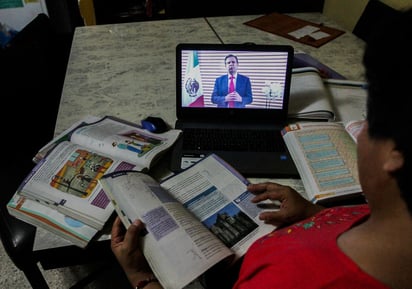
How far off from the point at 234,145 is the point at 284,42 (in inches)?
34.7

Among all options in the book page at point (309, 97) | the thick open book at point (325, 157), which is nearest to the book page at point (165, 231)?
the thick open book at point (325, 157)

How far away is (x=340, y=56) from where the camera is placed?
1.76m

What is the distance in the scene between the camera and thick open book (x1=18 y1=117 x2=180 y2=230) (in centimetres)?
94

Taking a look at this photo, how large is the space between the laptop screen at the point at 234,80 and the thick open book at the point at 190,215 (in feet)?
0.74

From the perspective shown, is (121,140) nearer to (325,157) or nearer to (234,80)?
(234,80)

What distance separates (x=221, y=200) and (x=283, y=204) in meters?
0.15

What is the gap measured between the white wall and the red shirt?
10.0 ft

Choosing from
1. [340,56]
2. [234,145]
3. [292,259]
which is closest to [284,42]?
[340,56]

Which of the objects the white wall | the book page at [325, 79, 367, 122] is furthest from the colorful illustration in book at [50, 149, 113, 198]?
the white wall

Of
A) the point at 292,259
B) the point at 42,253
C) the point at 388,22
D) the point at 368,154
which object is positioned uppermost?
the point at 388,22

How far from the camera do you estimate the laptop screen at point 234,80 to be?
3.94ft

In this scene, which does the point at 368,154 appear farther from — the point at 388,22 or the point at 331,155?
the point at 331,155

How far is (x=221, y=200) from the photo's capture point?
99cm

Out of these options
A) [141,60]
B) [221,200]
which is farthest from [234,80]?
[141,60]
